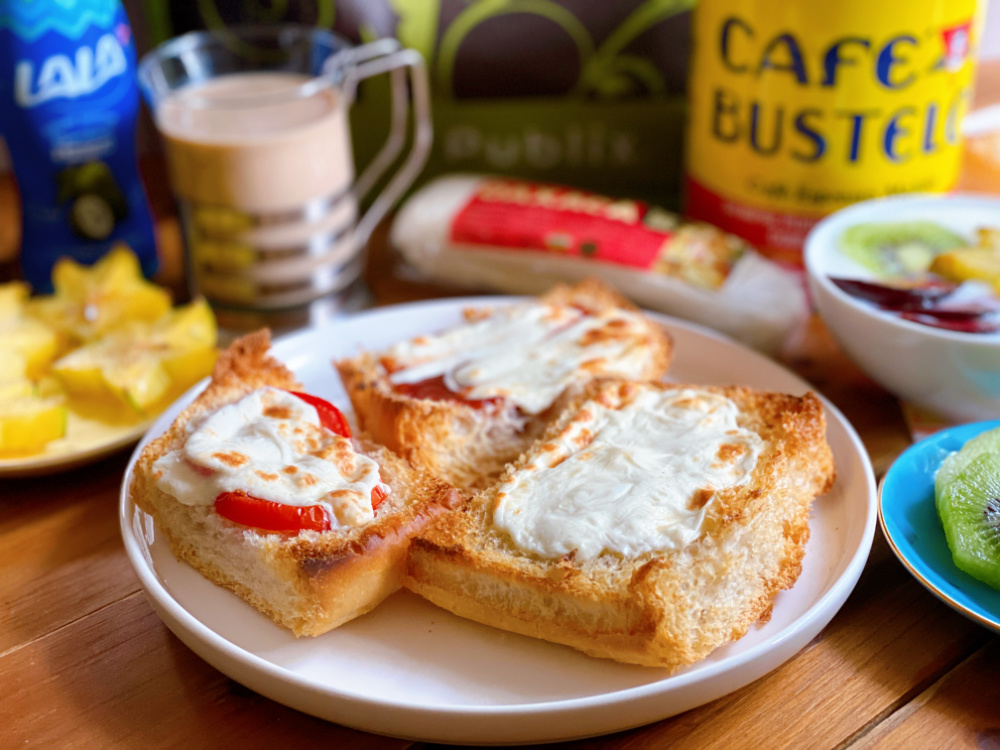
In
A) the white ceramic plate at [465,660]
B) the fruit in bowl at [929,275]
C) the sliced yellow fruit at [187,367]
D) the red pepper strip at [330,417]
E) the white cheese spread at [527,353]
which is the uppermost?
the fruit in bowl at [929,275]

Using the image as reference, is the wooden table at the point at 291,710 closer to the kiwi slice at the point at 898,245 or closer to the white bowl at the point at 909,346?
the white bowl at the point at 909,346

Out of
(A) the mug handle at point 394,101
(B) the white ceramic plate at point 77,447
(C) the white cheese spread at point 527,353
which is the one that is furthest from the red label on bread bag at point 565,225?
(B) the white ceramic plate at point 77,447

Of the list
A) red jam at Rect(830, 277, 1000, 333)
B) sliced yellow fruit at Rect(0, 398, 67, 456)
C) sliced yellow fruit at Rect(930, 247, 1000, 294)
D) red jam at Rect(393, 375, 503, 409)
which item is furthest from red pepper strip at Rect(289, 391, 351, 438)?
sliced yellow fruit at Rect(930, 247, 1000, 294)

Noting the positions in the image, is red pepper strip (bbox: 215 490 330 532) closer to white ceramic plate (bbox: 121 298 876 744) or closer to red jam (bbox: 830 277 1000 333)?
white ceramic plate (bbox: 121 298 876 744)

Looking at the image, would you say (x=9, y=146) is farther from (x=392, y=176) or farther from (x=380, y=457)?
(x=380, y=457)

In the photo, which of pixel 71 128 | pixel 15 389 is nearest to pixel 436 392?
pixel 15 389

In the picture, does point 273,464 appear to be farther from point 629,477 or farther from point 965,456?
point 965,456

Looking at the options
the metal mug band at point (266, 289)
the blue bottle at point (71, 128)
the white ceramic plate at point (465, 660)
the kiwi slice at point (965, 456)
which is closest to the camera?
the white ceramic plate at point (465, 660)

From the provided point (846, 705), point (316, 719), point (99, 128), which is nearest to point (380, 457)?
point (316, 719)
